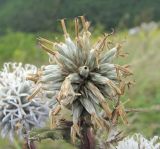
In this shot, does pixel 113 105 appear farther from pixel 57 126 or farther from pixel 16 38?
pixel 16 38

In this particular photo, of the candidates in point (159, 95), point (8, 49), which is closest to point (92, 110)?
point (159, 95)

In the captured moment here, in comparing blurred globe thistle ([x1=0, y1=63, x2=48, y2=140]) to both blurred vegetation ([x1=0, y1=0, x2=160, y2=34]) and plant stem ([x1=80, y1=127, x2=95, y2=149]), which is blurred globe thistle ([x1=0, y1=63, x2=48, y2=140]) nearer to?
plant stem ([x1=80, y1=127, x2=95, y2=149])

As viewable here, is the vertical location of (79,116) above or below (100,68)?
below

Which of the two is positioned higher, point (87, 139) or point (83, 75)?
point (83, 75)

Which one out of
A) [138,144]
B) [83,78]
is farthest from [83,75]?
[138,144]

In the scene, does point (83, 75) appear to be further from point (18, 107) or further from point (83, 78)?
point (18, 107)

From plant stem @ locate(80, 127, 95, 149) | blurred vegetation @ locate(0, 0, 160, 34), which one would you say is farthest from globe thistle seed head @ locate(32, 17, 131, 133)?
blurred vegetation @ locate(0, 0, 160, 34)
